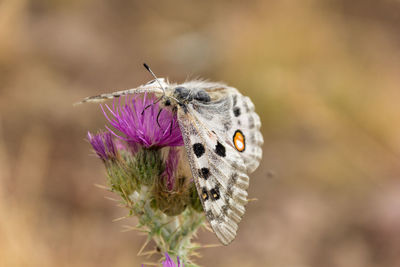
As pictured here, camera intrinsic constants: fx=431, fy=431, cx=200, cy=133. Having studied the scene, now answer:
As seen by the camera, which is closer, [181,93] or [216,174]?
[216,174]

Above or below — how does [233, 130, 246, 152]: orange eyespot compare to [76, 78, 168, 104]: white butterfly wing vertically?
below

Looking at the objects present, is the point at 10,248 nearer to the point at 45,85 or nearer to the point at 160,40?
the point at 45,85

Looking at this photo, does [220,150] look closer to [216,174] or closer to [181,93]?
[216,174]

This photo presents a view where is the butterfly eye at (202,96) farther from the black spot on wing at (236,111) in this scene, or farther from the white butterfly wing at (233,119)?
the black spot on wing at (236,111)

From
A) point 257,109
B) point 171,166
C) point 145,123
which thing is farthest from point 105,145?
point 257,109

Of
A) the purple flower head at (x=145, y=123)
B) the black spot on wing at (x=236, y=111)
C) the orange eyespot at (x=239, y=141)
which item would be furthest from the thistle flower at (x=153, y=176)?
the black spot on wing at (x=236, y=111)

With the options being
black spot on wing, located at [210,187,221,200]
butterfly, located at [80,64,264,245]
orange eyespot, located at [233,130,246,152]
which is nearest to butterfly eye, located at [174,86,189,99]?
butterfly, located at [80,64,264,245]

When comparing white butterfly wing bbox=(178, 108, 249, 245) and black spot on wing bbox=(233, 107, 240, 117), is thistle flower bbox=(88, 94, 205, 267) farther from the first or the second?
black spot on wing bbox=(233, 107, 240, 117)
